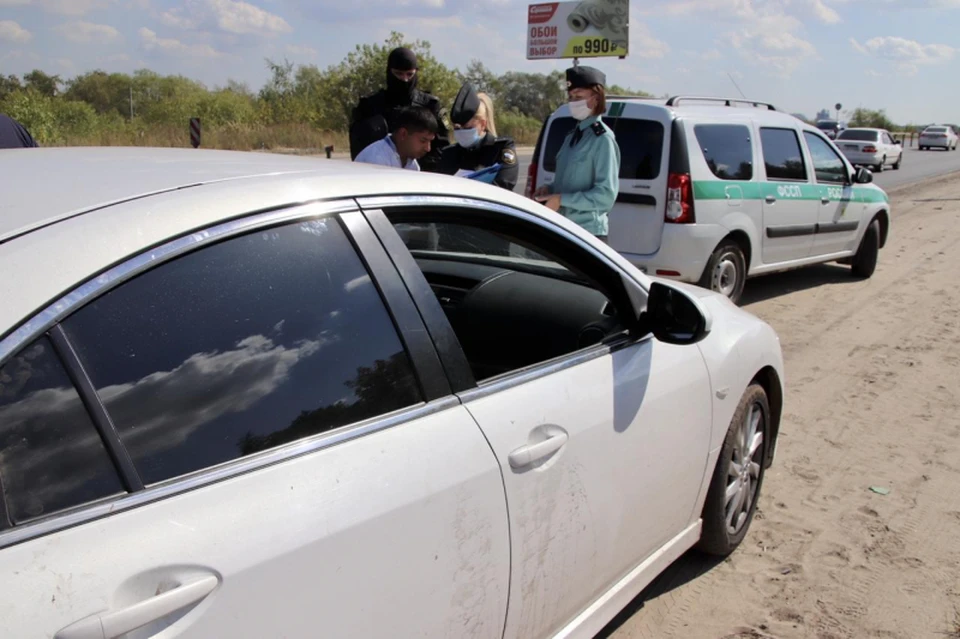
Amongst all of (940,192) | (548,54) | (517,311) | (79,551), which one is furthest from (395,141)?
(548,54)

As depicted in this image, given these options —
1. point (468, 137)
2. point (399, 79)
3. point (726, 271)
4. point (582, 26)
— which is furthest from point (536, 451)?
point (582, 26)

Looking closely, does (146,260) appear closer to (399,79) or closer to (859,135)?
(399,79)

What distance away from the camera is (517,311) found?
109 inches

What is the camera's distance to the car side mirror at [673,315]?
2625mm

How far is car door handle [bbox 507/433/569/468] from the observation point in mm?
2014

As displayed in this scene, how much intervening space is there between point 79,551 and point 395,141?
3.46 meters

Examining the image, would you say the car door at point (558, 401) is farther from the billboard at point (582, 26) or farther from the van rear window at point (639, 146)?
the billboard at point (582, 26)

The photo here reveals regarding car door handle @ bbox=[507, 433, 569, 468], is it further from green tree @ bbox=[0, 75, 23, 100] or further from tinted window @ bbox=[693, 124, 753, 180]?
green tree @ bbox=[0, 75, 23, 100]

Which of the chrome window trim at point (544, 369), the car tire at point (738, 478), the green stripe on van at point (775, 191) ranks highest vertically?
the green stripe on van at point (775, 191)

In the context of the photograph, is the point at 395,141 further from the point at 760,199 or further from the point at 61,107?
the point at 61,107

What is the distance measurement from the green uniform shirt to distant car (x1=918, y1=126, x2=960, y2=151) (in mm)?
55380

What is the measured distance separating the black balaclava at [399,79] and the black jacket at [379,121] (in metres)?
0.03

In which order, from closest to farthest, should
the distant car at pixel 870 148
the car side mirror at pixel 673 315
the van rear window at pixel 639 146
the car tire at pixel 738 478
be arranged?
the car side mirror at pixel 673 315
the car tire at pixel 738 478
the van rear window at pixel 639 146
the distant car at pixel 870 148

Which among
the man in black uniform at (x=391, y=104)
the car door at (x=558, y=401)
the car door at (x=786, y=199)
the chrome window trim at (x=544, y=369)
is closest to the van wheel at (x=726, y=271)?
the car door at (x=786, y=199)
